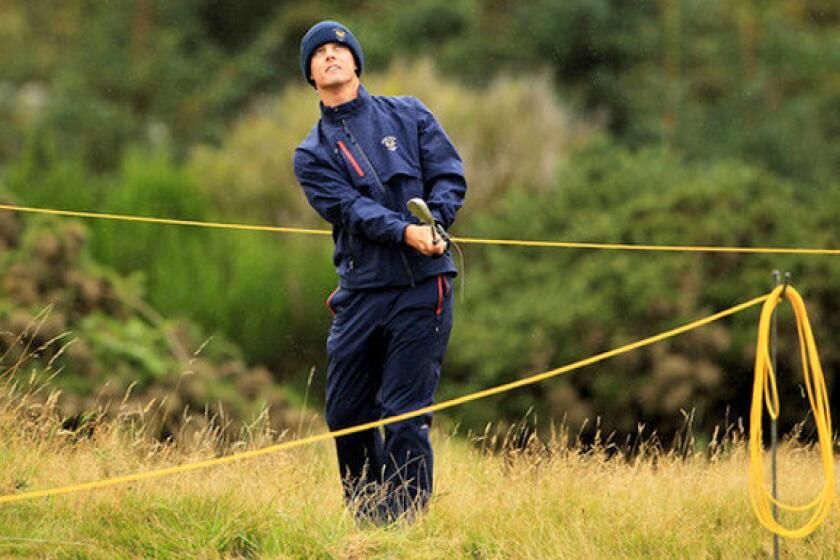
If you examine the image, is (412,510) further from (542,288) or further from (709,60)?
(709,60)

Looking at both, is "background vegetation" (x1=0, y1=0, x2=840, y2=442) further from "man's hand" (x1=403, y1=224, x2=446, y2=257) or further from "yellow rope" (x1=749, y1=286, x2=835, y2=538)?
"yellow rope" (x1=749, y1=286, x2=835, y2=538)

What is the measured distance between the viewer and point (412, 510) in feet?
18.1

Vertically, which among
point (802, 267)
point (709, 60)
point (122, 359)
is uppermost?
point (709, 60)

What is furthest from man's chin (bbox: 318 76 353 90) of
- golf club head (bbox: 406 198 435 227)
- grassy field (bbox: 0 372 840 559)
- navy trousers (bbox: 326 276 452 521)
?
grassy field (bbox: 0 372 840 559)

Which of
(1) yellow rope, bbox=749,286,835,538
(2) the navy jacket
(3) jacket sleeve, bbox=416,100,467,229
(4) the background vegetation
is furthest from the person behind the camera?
(4) the background vegetation

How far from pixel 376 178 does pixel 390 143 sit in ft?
0.49

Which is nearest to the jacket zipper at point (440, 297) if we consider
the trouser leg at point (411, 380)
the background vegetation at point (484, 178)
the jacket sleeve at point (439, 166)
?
the trouser leg at point (411, 380)

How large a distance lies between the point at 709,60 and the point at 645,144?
2.84 metres

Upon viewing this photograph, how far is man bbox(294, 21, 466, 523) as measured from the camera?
555 centimetres

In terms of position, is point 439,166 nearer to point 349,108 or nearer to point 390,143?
point 390,143

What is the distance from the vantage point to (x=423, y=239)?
5.37m

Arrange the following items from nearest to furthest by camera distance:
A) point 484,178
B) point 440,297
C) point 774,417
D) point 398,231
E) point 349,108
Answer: point 774,417 < point 398,231 < point 440,297 < point 349,108 < point 484,178

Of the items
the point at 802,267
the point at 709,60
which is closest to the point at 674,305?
the point at 802,267

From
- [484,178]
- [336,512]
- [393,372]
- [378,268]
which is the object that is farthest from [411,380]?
[484,178]
